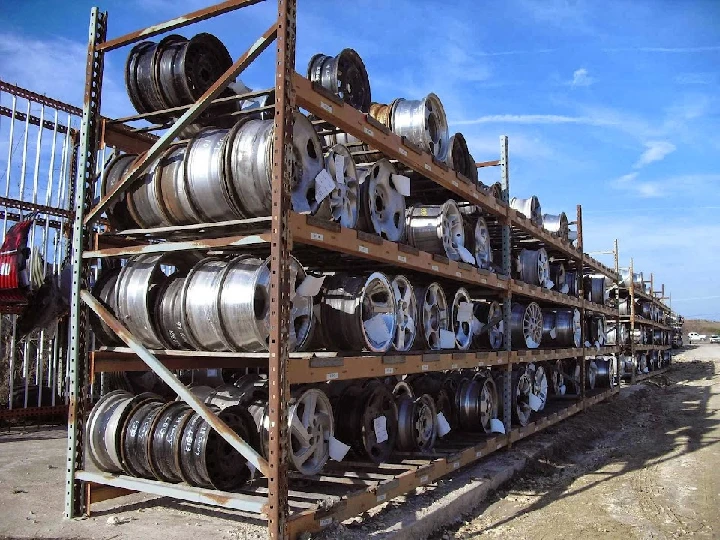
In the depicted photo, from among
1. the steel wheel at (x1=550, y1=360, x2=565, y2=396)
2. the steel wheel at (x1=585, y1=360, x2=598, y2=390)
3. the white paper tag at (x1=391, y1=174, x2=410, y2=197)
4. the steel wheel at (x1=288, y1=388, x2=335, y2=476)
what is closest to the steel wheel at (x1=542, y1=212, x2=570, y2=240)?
the steel wheel at (x1=550, y1=360, x2=565, y2=396)

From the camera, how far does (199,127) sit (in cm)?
613

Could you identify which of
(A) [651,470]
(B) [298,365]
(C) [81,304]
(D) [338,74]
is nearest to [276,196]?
(B) [298,365]

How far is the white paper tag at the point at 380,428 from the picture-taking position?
6.11 m

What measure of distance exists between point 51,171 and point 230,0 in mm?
7118

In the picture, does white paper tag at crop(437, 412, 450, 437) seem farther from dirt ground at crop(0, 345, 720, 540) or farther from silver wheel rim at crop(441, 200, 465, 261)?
silver wheel rim at crop(441, 200, 465, 261)

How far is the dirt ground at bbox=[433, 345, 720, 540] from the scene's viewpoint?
18.6 feet

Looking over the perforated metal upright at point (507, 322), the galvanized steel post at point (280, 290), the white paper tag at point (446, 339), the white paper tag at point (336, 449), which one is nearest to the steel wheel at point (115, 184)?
the galvanized steel post at point (280, 290)

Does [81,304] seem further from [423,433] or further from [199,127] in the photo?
[423,433]

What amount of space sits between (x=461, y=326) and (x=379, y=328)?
7.63 ft

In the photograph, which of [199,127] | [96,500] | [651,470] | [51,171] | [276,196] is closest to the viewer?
[276,196]

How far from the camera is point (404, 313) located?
6352 millimetres

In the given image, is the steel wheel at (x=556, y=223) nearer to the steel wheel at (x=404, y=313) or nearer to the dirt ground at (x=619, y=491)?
the dirt ground at (x=619, y=491)

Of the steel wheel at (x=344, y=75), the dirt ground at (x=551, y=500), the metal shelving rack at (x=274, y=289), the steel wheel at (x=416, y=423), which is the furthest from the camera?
the steel wheel at (x=416, y=423)

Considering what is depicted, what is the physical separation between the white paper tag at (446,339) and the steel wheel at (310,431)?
6.54 ft
